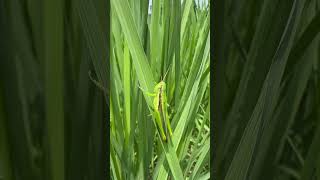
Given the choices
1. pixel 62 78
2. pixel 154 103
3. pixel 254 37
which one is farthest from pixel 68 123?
pixel 154 103

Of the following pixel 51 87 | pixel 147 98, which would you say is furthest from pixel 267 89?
pixel 147 98

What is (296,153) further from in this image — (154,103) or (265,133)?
(154,103)

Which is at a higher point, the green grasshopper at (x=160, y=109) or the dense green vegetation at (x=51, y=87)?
the dense green vegetation at (x=51, y=87)

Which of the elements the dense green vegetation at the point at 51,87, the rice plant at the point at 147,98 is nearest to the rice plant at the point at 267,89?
the dense green vegetation at the point at 51,87

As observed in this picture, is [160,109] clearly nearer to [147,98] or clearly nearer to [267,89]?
[147,98]

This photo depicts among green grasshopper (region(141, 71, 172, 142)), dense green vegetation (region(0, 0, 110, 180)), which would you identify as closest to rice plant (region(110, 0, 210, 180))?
green grasshopper (region(141, 71, 172, 142))

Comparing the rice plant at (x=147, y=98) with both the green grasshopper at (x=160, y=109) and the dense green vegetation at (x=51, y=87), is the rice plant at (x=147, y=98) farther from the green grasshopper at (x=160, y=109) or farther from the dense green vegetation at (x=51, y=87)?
the dense green vegetation at (x=51, y=87)

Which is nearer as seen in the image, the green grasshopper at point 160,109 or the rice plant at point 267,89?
the rice plant at point 267,89

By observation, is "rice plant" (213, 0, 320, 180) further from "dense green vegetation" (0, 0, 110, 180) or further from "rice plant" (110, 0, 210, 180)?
"rice plant" (110, 0, 210, 180)
